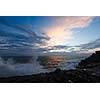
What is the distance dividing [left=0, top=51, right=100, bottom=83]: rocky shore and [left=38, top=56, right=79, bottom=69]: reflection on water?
0.24 ft

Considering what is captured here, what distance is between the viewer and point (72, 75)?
3.94 meters

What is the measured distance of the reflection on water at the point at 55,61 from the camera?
3.95 metres

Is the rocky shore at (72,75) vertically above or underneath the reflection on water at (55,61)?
underneath

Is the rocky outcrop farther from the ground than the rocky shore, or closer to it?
farther from the ground

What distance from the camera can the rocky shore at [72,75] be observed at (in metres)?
3.92

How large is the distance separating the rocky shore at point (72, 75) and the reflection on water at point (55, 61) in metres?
0.07

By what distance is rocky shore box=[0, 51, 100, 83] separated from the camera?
392cm

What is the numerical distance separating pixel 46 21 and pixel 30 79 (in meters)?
0.72

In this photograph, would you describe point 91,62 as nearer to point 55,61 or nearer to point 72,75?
point 72,75

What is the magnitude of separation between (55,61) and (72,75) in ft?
0.86
